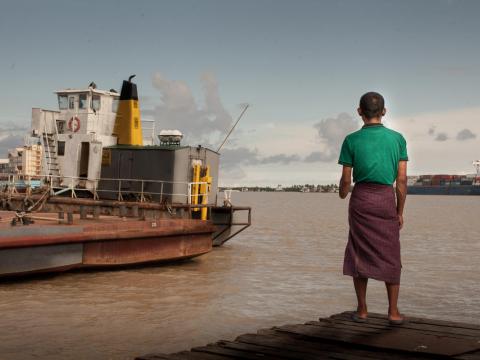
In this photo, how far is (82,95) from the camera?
1995 centimetres

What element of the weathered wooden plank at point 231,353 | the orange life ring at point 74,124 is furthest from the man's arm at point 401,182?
the orange life ring at point 74,124

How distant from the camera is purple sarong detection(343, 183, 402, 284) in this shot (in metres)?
4.58

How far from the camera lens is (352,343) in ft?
13.8

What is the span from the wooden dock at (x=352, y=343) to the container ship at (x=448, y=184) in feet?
551

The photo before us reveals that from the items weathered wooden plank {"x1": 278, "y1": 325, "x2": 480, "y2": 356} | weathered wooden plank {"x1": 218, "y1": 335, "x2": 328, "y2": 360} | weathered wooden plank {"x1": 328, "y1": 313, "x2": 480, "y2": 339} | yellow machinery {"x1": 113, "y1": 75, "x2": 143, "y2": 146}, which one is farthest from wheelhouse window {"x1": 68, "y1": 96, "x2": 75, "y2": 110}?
weathered wooden plank {"x1": 218, "y1": 335, "x2": 328, "y2": 360}

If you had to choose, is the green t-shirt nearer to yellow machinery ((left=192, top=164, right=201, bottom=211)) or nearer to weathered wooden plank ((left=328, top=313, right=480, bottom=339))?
weathered wooden plank ((left=328, top=313, right=480, bottom=339))

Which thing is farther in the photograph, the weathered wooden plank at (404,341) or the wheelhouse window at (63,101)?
the wheelhouse window at (63,101)

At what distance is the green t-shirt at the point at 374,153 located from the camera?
455cm

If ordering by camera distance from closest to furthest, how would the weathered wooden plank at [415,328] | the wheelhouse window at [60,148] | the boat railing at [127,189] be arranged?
the weathered wooden plank at [415,328] → the boat railing at [127,189] → the wheelhouse window at [60,148]

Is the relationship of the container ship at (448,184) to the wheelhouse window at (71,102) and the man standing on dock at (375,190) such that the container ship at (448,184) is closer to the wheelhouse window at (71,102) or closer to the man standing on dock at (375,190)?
the wheelhouse window at (71,102)

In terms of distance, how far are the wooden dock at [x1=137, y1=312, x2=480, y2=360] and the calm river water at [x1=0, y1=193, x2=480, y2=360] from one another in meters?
2.90

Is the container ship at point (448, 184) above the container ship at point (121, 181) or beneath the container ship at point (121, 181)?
above

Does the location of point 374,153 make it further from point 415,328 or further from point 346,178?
point 415,328

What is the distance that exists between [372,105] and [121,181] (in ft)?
48.2
